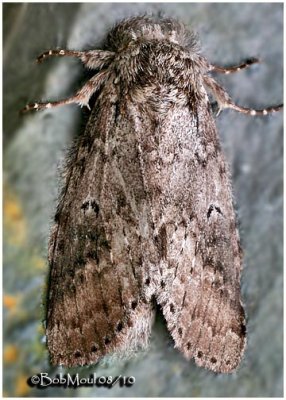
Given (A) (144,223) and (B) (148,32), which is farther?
(B) (148,32)

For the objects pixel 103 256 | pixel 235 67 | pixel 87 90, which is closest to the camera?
pixel 103 256

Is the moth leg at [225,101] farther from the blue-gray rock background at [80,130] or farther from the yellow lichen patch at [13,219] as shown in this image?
the yellow lichen patch at [13,219]

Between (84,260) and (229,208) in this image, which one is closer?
(84,260)

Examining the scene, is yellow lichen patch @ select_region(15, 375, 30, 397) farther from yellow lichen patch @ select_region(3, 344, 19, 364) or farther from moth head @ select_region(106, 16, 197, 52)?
moth head @ select_region(106, 16, 197, 52)

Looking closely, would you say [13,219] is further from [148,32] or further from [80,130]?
[148,32]

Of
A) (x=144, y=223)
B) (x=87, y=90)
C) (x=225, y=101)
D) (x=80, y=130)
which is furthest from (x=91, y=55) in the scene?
(x=144, y=223)

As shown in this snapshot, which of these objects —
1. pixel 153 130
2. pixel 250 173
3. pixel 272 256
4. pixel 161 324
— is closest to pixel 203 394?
pixel 161 324

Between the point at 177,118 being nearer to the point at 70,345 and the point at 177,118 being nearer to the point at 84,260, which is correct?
the point at 84,260
